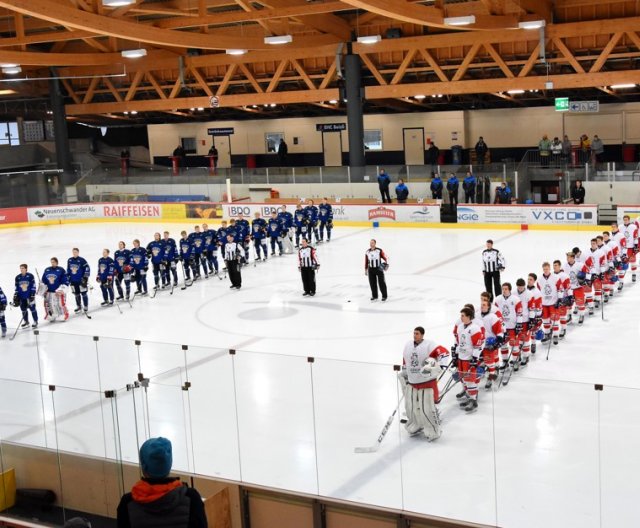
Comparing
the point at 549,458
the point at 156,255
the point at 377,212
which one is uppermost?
the point at 377,212

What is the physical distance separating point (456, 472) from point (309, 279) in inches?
447

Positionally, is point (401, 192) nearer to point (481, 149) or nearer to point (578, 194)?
point (481, 149)

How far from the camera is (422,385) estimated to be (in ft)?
30.5

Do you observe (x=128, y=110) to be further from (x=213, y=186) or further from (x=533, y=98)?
(x=533, y=98)

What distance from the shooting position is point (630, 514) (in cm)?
622

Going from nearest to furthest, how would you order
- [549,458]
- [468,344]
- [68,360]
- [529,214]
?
[549,458]
[468,344]
[68,360]
[529,214]

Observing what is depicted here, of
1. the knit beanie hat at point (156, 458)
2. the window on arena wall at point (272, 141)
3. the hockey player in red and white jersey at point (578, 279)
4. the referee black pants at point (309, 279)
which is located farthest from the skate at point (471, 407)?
the window on arena wall at point (272, 141)

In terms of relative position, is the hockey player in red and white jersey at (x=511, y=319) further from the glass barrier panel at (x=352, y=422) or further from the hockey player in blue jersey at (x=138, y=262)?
the hockey player in blue jersey at (x=138, y=262)

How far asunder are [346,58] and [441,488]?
25.0 metres

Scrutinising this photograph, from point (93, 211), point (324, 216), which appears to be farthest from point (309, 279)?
point (93, 211)

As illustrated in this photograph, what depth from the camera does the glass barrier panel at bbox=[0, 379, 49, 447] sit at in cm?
780

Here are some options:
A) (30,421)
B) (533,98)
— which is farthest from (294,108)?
(30,421)

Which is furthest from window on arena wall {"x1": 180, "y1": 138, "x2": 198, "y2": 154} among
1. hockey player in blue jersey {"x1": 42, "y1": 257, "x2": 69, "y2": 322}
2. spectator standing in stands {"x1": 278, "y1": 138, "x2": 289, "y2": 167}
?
hockey player in blue jersey {"x1": 42, "y1": 257, "x2": 69, "y2": 322}

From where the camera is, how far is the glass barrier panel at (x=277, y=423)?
7.55 m
